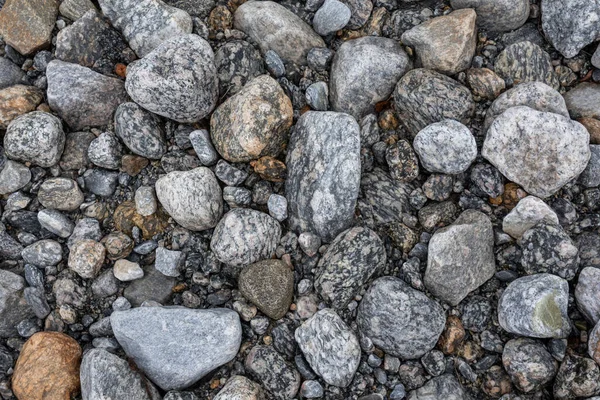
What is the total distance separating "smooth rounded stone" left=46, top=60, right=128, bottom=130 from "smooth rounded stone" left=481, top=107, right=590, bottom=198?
214 cm

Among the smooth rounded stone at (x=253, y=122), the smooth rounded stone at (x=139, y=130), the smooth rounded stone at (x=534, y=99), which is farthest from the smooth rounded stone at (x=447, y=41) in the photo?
the smooth rounded stone at (x=139, y=130)

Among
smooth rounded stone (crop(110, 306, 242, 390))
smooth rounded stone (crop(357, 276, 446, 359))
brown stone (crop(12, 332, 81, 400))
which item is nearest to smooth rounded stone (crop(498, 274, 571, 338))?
smooth rounded stone (crop(357, 276, 446, 359))

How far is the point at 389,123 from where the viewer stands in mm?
3023

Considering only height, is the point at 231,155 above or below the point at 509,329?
above

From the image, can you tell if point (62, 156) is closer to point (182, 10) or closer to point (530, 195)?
point (182, 10)

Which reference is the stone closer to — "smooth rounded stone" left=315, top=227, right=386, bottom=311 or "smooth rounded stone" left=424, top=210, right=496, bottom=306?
"smooth rounded stone" left=315, top=227, right=386, bottom=311

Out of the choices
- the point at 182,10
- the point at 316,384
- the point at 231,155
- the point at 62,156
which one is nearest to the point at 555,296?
the point at 316,384

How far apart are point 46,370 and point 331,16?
248cm

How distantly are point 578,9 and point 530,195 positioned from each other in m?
1.05

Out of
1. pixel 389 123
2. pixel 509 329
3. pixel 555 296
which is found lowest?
pixel 509 329

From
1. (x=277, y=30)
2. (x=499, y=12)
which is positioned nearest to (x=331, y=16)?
(x=277, y=30)

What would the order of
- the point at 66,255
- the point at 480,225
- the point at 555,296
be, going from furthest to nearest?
the point at 66,255 → the point at 480,225 → the point at 555,296

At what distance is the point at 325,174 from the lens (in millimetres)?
2768

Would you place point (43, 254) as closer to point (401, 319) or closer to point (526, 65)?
point (401, 319)
